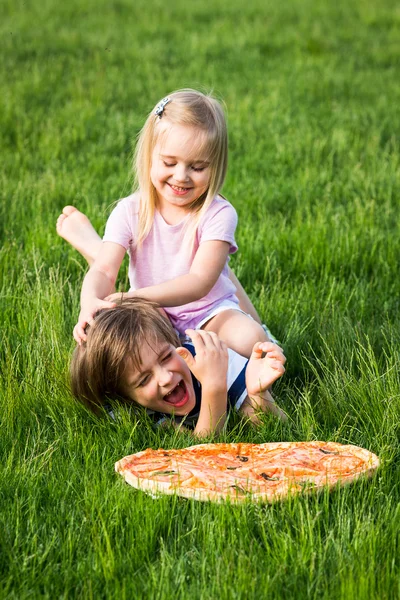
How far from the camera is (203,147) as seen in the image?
3.55 metres

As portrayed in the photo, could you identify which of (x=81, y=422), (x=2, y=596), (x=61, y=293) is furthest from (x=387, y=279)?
(x=2, y=596)

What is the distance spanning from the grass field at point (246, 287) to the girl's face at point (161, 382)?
0.15m

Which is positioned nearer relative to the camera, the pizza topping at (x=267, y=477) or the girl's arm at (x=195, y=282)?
the pizza topping at (x=267, y=477)

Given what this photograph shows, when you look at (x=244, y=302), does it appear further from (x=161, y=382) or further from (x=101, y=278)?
(x=161, y=382)

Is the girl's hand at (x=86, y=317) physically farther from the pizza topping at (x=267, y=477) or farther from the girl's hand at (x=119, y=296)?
the pizza topping at (x=267, y=477)

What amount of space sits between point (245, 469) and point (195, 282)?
1023 millimetres

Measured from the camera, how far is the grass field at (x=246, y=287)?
2.37 meters

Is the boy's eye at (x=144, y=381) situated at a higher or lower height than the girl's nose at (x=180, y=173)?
lower

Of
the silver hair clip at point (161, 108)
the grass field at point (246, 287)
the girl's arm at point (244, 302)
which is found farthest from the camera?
the girl's arm at point (244, 302)

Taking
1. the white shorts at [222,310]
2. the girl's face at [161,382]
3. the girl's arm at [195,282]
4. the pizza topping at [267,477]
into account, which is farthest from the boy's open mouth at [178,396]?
the pizza topping at [267,477]

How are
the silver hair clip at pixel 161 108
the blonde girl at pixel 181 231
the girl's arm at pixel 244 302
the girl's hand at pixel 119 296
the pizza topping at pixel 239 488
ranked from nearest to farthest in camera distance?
the pizza topping at pixel 239 488 → the girl's hand at pixel 119 296 → the blonde girl at pixel 181 231 → the silver hair clip at pixel 161 108 → the girl's arm at pixel 244 302

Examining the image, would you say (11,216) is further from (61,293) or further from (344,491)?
(344,491)

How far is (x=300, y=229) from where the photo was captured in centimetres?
503

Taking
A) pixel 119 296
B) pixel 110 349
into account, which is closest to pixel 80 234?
pixel 119 296
